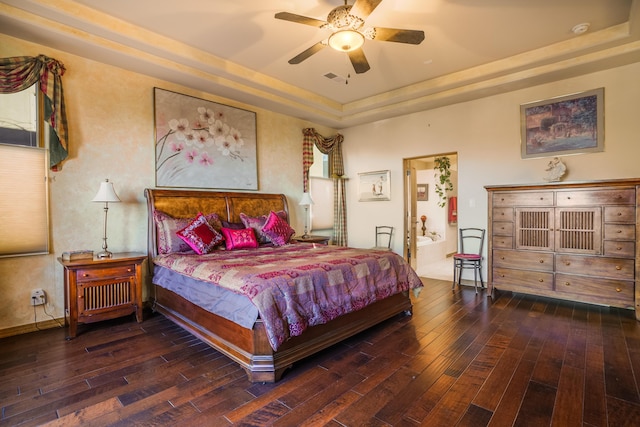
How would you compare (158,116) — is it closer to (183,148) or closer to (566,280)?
(183,148)

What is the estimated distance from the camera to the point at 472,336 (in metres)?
2.99

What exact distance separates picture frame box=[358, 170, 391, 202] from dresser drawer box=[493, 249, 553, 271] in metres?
2.21

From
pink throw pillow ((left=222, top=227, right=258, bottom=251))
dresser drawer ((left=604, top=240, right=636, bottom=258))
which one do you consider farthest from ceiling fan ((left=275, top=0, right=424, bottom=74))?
dresser drawer ((left=604, top=240, right=636, bottom=258))

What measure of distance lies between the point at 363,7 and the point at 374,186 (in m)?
3.94

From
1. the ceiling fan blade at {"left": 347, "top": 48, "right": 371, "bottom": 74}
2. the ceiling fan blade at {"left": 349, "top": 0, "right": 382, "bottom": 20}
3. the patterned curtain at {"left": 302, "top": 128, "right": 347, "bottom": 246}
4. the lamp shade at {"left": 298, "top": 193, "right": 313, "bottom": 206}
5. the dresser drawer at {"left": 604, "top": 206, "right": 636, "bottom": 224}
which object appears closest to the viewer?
the ceiling fan blade at {"left": 349, "top": 0, "right": 382, "bottom": 20}

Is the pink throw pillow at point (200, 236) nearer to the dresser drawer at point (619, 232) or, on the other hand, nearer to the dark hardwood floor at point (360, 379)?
Result: the dark hardwood floor at point (360, 379)

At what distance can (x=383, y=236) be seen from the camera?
610cm

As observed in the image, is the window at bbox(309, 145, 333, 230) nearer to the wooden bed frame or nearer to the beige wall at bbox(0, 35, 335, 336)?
the wooden bed frame

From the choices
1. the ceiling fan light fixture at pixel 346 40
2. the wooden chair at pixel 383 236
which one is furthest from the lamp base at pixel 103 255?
the wooden chair at pixel 383 236

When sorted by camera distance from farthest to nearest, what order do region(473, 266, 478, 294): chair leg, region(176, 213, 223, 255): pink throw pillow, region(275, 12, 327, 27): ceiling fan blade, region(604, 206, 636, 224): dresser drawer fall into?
region(473, 266, 478, 294): chair leg < region(176, 213, 223, 255): pink throw pillow < region(604, 206, 636, 224): dresser drawer < region(275, 12, 327, 27): ceiling fan blade

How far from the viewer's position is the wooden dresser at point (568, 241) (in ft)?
11.2

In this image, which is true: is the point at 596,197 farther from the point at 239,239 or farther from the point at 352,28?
the point at 239,239

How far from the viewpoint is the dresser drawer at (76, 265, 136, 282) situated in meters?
3.06

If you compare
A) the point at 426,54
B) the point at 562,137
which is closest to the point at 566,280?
the point at 562,137
